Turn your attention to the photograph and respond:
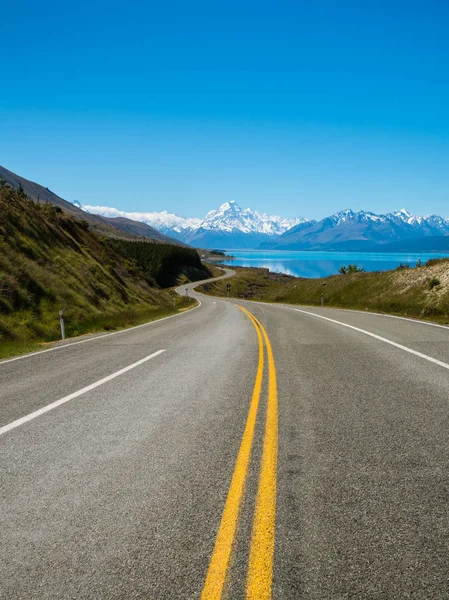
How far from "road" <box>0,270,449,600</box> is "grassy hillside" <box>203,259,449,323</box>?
13867 millimetres

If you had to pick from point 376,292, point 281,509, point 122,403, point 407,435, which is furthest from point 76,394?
point 376,292

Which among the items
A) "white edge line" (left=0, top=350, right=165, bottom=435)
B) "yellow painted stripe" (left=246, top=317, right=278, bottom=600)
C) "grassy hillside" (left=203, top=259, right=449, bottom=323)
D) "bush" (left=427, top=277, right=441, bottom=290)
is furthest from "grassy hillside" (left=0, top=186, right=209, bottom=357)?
"bush" (left=427, top=277, right=441, bottom=290)

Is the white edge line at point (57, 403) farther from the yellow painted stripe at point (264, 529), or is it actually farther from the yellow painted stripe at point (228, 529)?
the yellow painted stripe at point (264, 529)

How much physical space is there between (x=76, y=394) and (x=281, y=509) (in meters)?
4.44

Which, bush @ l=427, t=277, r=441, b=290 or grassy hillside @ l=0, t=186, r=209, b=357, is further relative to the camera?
bush @ l=427, t=277, r=441, b=290

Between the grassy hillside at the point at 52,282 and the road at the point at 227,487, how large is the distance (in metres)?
7.41

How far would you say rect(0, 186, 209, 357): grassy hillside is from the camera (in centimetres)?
1683

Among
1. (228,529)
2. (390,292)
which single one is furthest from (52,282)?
(390,292)

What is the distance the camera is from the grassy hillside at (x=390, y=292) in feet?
74.4

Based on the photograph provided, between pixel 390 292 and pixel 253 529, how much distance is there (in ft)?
100

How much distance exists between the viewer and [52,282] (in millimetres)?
22344

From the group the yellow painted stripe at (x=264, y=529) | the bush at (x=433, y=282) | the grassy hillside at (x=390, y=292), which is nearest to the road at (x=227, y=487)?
the yellow painted stripe at (x=264, y=529)

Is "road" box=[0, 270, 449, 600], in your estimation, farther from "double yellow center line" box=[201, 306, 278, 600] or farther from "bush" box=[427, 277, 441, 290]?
"bush" box=[427, 277, 441, 290]

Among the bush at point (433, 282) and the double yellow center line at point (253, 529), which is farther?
A: the bush at point (433, 282)
